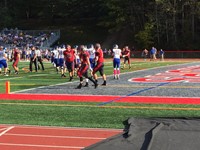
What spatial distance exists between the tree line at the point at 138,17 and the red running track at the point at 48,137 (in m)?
49.2

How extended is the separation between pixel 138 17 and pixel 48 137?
2199 inches

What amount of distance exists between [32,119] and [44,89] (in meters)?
6.90

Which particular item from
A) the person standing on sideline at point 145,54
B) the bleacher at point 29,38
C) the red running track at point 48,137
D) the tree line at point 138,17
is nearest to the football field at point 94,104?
the red running track at point 48,137

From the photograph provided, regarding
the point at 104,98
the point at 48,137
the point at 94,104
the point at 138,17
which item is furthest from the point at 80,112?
the point at 138,17

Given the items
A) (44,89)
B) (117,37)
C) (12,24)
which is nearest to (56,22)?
(12,24)

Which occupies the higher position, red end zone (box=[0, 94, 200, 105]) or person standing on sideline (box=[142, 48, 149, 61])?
person standing on sideline (box=[142, 48, 149, 61])

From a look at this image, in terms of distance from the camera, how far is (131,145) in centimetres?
344

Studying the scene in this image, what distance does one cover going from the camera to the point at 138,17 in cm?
6300

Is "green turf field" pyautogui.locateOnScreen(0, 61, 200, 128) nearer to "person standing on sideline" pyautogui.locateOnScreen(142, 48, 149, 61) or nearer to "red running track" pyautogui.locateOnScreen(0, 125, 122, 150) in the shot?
"red running track" pyautogui.locateOnScreen(0, 125, 122, 150)

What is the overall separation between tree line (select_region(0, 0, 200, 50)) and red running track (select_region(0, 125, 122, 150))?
49158mm

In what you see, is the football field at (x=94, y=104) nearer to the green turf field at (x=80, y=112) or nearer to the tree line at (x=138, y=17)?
the green turf field at (x=80, y=112)

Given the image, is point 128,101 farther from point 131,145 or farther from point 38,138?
point 131,145

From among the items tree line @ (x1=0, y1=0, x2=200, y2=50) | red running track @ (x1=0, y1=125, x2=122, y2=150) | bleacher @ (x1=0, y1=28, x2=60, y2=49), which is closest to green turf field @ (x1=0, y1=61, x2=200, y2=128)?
red running track @ (x1=0, y1=125, x2=122, y2=150)

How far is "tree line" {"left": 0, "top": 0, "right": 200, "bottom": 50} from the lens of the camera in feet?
190
